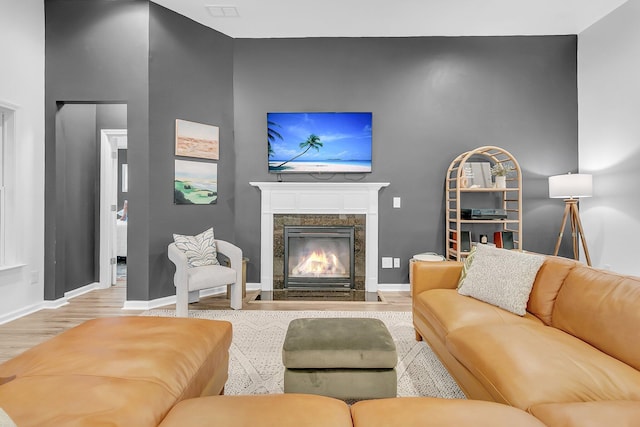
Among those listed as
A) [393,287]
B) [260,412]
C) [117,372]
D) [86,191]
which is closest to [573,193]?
[393,287]

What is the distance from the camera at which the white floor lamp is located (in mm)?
3762

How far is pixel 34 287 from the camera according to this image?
3453 millimetres

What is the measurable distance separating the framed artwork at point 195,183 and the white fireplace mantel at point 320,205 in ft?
1.66

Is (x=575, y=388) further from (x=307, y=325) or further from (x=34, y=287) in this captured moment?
(x=34, y=287)

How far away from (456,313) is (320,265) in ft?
8.17

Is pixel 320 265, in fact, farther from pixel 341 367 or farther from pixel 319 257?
pixel 341 367

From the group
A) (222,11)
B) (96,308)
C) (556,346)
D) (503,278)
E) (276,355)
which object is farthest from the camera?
(222,11)

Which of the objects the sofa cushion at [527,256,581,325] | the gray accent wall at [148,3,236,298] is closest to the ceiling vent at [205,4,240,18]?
the gray accent wall at [148,3,236,298]

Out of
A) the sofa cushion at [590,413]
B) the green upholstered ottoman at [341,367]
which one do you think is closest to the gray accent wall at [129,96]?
the green upholstered ottoman at [341,367]

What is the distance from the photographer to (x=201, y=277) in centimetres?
326

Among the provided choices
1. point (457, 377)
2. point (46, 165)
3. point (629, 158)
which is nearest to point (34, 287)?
point (46, 165)

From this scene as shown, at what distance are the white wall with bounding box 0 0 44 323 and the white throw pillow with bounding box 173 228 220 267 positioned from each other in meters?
1.48

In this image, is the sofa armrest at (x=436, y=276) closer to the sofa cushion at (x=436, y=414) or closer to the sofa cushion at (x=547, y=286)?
the sofa cushion at (x=547, y=286)

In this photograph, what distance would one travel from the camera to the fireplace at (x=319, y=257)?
4.25 metres
